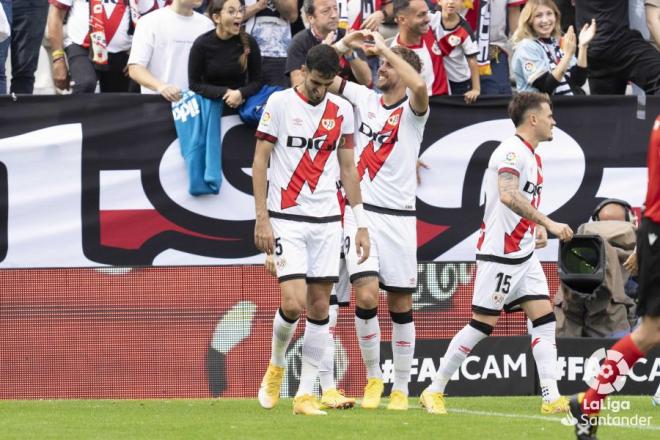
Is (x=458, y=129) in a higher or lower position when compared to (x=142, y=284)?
higher

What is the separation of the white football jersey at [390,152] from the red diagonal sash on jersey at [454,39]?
9.09 feet

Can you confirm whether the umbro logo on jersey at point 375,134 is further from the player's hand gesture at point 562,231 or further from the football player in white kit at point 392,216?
the player's hand gesture at point 562,231

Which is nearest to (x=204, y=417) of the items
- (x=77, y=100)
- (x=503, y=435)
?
(x=503, y=435)

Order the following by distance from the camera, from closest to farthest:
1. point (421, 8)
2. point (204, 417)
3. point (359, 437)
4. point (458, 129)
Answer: point (359, 437), point (204, 417), point (421, 8), point (458, 129)

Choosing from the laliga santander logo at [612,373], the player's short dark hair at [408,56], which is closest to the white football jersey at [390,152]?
the player's short dark hair at [408,56]

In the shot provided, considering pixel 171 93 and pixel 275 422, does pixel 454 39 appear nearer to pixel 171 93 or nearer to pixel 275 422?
pixel 171 93

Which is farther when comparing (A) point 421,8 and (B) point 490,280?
(A) point 421,8

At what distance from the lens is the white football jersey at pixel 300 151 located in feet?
32.5

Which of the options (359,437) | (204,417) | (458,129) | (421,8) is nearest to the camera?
(359,437)

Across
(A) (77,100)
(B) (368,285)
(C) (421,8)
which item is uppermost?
(C) (421,8)

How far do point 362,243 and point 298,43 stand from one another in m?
3.25

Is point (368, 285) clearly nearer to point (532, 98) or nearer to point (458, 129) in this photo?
point (532, 98)

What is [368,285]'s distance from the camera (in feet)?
34.1

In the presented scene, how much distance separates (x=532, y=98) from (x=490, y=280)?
4.56 feet
